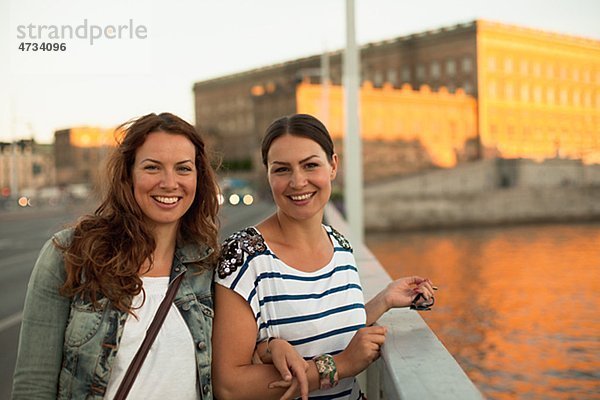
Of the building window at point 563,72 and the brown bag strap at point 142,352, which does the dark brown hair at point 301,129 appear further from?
the building window at point 563,72

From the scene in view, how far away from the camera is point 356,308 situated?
283 centimetres

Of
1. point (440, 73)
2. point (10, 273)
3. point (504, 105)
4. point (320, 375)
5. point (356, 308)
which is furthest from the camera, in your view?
point (440, 73)

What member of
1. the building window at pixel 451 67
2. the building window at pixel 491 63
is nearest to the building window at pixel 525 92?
the building window at pixel 491 63

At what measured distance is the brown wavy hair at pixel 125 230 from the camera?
7.93 feet

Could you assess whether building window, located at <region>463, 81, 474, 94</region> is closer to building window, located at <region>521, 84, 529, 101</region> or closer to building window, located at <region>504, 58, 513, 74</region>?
building window, located at <region>504, 58, 513, 74</region>

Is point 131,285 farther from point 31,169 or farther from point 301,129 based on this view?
point 31,169

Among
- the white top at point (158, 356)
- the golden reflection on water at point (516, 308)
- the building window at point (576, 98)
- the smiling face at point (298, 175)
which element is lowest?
the golden reflection on water at point (516, 308)

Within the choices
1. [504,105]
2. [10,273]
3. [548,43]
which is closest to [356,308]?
[10,273]

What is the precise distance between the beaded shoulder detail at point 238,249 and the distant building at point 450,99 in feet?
207

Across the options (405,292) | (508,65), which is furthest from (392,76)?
(405,292)

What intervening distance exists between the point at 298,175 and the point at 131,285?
74 centimetres

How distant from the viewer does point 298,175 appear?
9.24 feet

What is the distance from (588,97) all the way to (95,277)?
96.3 meters

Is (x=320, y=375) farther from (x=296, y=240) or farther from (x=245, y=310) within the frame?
(x=296, y=240)
